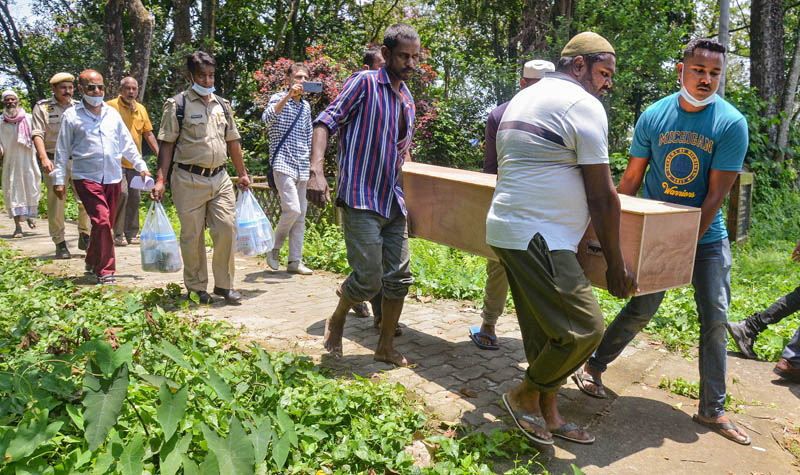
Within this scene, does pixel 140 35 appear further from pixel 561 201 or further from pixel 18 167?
pixel 561 201

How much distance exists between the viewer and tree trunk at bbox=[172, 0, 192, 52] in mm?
15344

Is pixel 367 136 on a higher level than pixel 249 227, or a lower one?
higher

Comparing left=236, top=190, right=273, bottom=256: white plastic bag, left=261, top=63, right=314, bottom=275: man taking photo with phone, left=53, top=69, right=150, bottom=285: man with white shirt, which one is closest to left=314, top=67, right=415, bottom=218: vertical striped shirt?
left=236, top=190, right=273, bottom=256: white plastic bag

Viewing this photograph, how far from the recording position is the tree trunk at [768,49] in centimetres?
1239

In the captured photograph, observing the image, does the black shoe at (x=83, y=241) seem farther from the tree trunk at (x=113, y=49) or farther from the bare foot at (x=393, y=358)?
the bare foot at (x=393, y=358)

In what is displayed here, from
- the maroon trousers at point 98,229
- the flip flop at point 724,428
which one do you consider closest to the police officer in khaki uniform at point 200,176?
the maroon trousers at point 98,229

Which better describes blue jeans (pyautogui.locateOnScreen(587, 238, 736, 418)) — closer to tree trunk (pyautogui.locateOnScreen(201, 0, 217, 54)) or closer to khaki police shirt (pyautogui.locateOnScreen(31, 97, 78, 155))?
khaki police shirt (pyautogui.locateOnScreen(31, 97, 78, 155))

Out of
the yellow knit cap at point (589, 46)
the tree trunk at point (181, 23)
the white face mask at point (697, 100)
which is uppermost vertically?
the tree trunk at point (181, 23)

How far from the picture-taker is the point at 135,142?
8734 mm

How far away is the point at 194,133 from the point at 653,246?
4069 millimetres

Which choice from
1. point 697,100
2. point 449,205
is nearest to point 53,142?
point 449,205

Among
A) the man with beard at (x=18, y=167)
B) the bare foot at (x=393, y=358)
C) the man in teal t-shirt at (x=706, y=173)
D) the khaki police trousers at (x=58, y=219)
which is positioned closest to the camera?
the man in teal t-shirt at (x=706, y=173)

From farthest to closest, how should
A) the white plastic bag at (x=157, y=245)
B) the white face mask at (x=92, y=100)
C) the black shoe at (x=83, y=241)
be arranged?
1. the black shoe at (x=83, y=241)
2. the white face mask at (x=92, y=100)
3. the white plastic bag at (x=157, y=245)

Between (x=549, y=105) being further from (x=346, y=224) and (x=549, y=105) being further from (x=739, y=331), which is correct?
(x=739, y=331)
